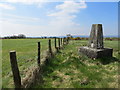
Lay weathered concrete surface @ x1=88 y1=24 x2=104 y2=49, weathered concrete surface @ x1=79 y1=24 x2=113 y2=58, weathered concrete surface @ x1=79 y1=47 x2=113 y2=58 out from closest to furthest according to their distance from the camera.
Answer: weathered concrete surface @ x1=79 y1=47 x2=113 y2=58
weathered concrete surface @ x1=79 y1=24 x2=113 y2=58
weathered concrete surface @ x1=88 y1=24 x2=104 y2=49

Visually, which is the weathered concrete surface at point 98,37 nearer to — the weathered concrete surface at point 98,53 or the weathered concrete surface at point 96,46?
the weathered concrete surface at point 96,46

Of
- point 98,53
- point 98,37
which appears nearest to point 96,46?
point 98,37

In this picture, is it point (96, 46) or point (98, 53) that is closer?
point (98, 53)

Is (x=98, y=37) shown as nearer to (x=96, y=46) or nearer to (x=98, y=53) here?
(x=96, y=46)

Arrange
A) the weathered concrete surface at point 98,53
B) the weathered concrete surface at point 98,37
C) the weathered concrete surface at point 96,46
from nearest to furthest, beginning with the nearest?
the weathered concrete surface at point 98,53
the weathered concrete surface at point 96,46
the weathered concrete surface at point 98,37

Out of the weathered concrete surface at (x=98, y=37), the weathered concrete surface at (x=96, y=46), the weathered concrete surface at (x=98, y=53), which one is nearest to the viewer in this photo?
the weathered concrete surface at (x=98, y=53)

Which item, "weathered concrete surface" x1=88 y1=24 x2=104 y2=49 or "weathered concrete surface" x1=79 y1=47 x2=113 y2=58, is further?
"weathered concrete surface" x1=88 y1=24 x2=104 y2=49

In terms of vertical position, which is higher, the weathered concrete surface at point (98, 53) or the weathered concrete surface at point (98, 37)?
the weathered concrete surface at point (98, 37)

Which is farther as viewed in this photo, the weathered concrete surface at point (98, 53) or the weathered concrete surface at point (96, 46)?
the weathered concrete surface at point (96, 46)

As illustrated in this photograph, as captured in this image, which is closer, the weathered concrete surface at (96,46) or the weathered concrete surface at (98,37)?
the weathered concrete surface at (96,46)

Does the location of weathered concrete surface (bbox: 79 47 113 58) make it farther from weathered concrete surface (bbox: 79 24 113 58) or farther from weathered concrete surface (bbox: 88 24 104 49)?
weathered concrete surface (bbox: 88 24 104 49)

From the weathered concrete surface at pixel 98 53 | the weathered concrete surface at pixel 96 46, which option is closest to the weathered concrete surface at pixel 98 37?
the weathered concrete surface at pixel 96 46

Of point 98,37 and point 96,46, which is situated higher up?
point 98,37

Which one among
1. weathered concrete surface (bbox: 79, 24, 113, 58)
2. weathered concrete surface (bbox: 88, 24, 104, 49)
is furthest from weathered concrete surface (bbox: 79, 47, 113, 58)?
weathered concrete surface (bbox: 88, 24, 104, 49)
